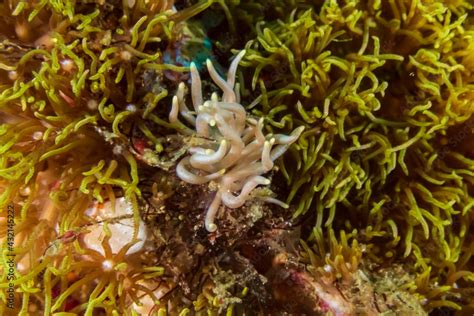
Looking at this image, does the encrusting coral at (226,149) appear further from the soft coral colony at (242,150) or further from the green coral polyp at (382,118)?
the green coral polyp at (382,118)

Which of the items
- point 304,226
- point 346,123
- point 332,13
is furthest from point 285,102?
point 304,226

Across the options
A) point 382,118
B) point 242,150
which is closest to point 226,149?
point 242,150

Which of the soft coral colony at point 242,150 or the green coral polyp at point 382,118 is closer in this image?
the soft coral colony at point 242,150

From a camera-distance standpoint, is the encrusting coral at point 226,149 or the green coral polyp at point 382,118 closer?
the encrusting coral at point 226,149

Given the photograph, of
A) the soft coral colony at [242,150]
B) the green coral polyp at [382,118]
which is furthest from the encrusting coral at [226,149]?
the green coral polyp at [382,118]

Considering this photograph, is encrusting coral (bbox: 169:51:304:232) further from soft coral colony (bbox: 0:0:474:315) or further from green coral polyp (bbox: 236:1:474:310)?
green coral polyp (bbox: 236:1:474:310)

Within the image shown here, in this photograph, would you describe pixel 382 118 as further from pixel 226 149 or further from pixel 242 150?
pixel 226 149

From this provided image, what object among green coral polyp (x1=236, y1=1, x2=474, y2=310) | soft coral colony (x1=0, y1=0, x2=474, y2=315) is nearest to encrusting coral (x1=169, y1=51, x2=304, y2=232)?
soft coral colony (x1=0, y1=0, x2=474, y2=315)

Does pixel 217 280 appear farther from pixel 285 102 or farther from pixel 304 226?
pixel 285 102
